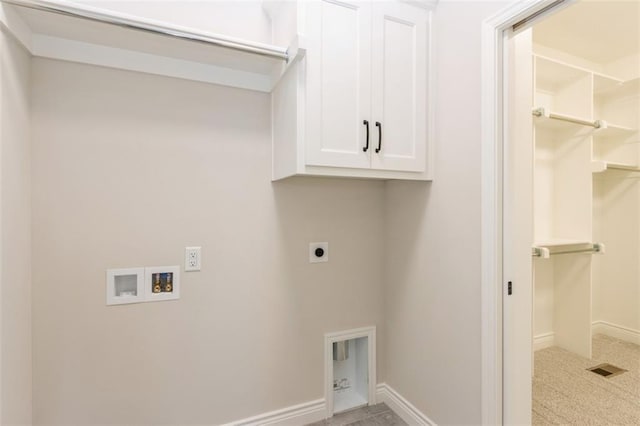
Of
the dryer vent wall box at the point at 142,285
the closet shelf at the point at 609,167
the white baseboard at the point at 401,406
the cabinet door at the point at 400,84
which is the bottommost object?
the white baseboard at the point at 401,406

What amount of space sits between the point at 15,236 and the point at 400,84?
72.8 inches

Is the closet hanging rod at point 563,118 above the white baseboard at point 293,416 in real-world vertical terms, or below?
above

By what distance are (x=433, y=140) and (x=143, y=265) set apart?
1.65m

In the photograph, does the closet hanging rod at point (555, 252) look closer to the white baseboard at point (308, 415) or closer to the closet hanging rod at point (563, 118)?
the closet hanging rod at point (563, 118)

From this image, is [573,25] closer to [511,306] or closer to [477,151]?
[477,151]

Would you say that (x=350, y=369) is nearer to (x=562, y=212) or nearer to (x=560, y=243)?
(x=560, y=243)

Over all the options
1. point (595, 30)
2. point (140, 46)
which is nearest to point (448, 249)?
point (140, 46)

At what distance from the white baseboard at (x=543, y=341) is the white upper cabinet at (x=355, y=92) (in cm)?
216

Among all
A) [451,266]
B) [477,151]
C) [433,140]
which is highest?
[433,140]

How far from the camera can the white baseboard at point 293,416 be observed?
5.90 ft

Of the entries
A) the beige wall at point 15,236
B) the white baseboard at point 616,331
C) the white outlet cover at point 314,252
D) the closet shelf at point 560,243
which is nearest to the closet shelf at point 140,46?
the beige wall at point 15,236

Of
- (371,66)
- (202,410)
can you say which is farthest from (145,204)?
(371,66)

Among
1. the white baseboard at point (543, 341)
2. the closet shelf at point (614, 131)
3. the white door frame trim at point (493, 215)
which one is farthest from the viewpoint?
the white baseboard at point (543, 341)

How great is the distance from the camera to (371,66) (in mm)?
1552
